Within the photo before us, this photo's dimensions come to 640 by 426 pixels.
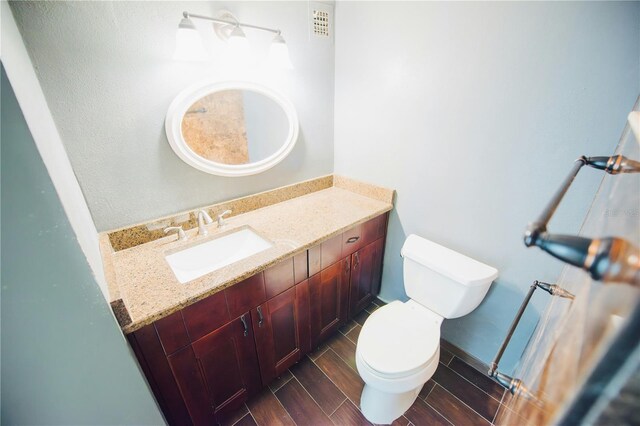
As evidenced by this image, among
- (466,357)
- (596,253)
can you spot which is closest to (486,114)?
(596,253)

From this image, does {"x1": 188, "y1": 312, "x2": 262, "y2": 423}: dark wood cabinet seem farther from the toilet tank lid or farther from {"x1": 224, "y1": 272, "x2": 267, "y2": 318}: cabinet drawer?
the toilet tank lid

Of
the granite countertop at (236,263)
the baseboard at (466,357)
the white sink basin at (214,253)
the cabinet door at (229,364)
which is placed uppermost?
the granite countertop at (236,263)

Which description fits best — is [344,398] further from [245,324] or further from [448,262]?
[448,262]

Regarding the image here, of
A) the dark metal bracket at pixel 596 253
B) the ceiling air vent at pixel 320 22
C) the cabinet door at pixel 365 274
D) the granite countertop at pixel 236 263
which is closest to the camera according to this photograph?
the dark metal bracket at pixel 596 253

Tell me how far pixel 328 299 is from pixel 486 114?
1249 mm

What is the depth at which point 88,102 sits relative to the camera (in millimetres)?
1021

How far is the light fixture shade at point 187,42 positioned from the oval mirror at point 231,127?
146 mm

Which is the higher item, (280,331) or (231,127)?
(231,127)

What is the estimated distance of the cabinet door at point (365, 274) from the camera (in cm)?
162

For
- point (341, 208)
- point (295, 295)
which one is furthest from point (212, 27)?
point (295, 295)

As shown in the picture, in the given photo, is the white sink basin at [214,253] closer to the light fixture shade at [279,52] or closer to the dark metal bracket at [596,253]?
the light fixture shade at [279,52]

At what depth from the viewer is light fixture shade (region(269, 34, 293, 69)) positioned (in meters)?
1.30

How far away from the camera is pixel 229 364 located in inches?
44.9

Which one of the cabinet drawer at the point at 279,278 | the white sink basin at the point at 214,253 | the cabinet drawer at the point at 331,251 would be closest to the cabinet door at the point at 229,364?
the cabinet drawer at the point at 279,278
